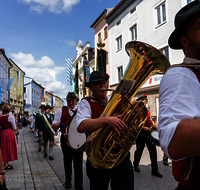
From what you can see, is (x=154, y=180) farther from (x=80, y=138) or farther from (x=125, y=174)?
(x=125, y=174)

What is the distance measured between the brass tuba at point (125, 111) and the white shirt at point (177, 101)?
1.09 metres

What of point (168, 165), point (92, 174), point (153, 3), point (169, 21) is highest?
point (153, 3)

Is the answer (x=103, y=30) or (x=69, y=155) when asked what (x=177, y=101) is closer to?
(x=69, y=155)

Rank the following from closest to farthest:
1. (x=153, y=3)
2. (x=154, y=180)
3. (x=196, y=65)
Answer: (x=196, y=65)
(x=154, y=180)
(x=153, y=3)

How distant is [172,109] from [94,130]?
4.44 feet

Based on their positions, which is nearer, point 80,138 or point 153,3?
point 80,138

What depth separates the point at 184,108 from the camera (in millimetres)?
839

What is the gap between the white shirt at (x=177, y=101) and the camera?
32.9 inches

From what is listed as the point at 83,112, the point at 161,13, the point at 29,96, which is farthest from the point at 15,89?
the point at 83,112

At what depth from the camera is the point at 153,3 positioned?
14.1 meters

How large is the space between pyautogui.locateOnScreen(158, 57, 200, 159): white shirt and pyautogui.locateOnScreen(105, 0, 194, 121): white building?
11.8 m

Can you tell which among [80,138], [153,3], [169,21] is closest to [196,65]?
[80,138]

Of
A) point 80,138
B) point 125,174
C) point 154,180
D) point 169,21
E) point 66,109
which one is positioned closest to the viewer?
point 125,174

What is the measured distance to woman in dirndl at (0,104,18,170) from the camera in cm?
567
